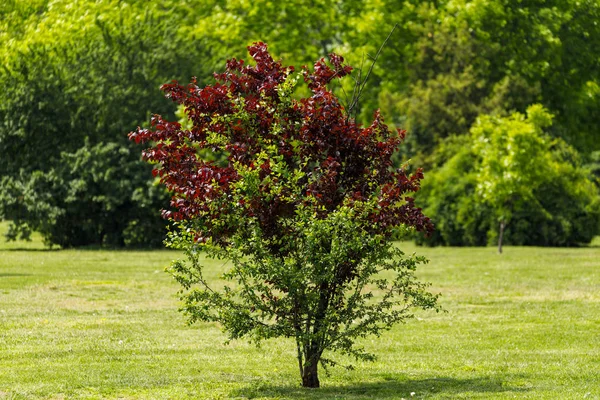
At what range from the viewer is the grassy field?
10.8 m

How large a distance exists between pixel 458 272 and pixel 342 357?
505 inches

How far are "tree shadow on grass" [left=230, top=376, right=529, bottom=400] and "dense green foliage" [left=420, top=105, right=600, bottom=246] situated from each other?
21.8 metres

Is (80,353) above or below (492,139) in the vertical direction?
below

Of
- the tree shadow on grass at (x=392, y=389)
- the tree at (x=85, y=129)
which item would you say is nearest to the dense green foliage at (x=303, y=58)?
the tree at (x=85, y=129)

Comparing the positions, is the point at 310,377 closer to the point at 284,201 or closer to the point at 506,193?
the point at 284,201

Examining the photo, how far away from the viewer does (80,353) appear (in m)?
13.3

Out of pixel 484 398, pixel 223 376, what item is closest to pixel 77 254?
pixel 223 376

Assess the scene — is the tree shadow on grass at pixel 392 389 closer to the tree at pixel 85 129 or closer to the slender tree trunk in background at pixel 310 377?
the slender tree trunk in background at pixel 310 377

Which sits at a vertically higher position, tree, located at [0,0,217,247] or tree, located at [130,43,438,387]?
tree, located at [0,0,217,247]

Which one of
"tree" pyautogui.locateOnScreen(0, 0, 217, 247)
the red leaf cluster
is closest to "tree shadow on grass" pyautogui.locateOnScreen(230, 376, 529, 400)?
the red leaf cluster

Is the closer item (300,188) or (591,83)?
(300,188)

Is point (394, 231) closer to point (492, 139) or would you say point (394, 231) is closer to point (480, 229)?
point (492, 139)

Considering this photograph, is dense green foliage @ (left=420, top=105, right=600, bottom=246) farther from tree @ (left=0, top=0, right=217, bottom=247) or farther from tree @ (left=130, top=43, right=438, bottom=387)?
tree @ (left=130, top=43, right=438, bottom=387)

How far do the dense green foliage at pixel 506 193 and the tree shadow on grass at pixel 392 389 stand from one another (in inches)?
858
